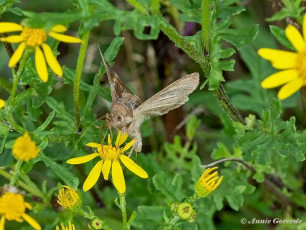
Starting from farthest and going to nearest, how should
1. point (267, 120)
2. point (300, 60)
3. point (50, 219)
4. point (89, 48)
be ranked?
point (89, 48) → point (50, 219) → point (267, 120) → point (300, 60)

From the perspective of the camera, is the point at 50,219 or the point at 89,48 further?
the point at 89,48

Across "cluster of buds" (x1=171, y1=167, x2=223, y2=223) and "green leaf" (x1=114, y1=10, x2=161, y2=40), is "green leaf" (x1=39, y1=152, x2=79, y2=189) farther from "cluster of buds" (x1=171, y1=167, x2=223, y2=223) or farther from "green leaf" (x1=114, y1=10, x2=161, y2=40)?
"green leaf" (x1=114, y1=10, x2=161, y2=40)

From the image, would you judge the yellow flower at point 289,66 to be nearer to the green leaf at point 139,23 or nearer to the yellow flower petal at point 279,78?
Result: the yellow flower petal at point 279,78

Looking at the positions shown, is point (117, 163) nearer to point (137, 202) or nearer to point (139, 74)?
point (137, 202)

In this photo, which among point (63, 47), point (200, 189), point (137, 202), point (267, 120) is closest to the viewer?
point (200, 189)

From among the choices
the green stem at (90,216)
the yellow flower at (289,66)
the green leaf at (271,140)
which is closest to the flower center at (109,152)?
the green stem at (90,216)

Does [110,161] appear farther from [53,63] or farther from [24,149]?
[53,63]

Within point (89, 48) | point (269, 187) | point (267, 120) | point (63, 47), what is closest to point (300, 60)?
point (267, 120)
